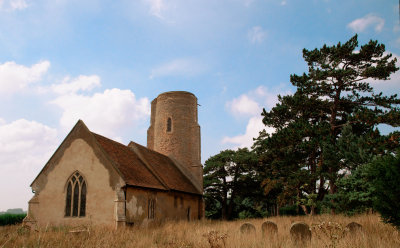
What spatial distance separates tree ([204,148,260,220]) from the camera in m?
33.3

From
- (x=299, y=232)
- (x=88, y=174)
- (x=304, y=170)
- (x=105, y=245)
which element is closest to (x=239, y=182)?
(x=304, y=170)

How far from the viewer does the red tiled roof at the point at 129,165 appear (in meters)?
17.9

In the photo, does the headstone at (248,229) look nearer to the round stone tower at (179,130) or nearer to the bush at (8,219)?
the round stone tower at (179,130)

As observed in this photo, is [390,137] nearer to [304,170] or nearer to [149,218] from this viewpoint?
[304,170]

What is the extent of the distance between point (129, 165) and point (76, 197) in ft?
12.1

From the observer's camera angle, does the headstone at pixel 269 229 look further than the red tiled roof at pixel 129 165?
No

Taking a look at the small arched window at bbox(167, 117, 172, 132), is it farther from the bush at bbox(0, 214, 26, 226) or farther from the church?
the bush at bbox(0, 214, 26, 226)

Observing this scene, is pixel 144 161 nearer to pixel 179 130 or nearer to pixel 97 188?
pixel 97 188

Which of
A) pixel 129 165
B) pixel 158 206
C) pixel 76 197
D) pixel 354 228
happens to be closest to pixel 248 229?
pixel 354 228

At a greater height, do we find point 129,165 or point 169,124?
point 169,124

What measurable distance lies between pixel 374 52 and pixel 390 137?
7.28 metres

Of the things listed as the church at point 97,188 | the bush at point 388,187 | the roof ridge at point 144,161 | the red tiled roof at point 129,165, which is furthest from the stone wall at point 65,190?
the bush at point 388,187

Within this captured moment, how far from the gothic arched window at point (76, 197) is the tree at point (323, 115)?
1362 cm

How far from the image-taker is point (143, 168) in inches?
851
